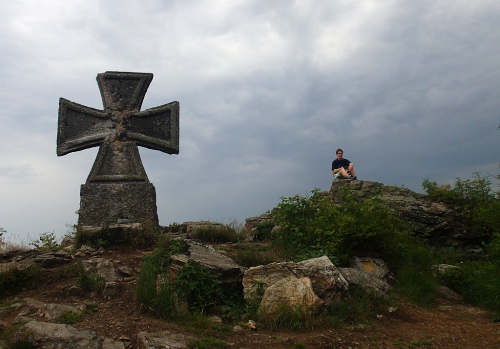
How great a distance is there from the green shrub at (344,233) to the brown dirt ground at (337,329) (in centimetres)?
112

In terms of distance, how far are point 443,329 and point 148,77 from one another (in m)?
7.11

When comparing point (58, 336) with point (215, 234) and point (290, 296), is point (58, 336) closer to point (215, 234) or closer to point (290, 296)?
point (290, 296)

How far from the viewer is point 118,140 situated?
840 cm

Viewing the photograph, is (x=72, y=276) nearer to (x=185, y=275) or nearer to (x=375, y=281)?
(x=185, y=275)

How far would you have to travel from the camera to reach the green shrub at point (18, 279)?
490 cm

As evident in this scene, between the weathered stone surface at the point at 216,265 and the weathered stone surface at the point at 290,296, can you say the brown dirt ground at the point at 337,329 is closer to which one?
the weathered stone surface at the point at 290,296

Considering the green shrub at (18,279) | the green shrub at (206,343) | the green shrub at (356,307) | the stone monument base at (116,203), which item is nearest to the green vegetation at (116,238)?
the stone monument base at (116,203)

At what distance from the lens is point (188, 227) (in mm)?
8125

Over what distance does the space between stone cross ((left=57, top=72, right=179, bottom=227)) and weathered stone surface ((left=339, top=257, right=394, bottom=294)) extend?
13.2ft

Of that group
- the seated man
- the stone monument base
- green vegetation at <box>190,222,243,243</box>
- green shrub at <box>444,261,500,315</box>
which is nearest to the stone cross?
the stone monument base

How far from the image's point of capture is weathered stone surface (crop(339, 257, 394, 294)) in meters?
5.34

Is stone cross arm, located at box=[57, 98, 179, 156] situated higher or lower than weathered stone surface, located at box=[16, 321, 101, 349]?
higher

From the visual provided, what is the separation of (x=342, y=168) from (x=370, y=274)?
5.54 meters

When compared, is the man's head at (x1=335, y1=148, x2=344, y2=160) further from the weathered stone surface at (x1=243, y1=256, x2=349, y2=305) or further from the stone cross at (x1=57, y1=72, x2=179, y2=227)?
the weathered stone surface at (x1=243, y1=256, x2=349, y2=305)
